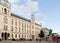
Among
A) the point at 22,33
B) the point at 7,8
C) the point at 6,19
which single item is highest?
the point at 7,8

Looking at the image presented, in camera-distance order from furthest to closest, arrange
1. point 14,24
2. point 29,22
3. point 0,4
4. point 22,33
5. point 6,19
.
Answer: point 29,22 → point 22,33 → point 14,24 → point 6,19 → point 0,4

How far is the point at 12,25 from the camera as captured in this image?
76.9 meters

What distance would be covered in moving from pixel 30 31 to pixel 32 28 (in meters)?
4.70

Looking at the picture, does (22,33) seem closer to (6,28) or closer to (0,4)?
(6,28)

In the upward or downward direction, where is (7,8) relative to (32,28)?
upward

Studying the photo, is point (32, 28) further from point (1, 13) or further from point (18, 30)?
point (1, 13)

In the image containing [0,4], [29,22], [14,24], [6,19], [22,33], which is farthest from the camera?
[29,22]

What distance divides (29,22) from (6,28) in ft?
103

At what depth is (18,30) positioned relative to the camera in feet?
277

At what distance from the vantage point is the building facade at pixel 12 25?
66575 millimetres

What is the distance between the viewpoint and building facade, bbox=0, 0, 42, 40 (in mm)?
66575

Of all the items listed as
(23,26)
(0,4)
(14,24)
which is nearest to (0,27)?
(0,4)

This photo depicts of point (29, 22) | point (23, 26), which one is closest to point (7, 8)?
point (23, 26)

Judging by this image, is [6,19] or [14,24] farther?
[14,24]
